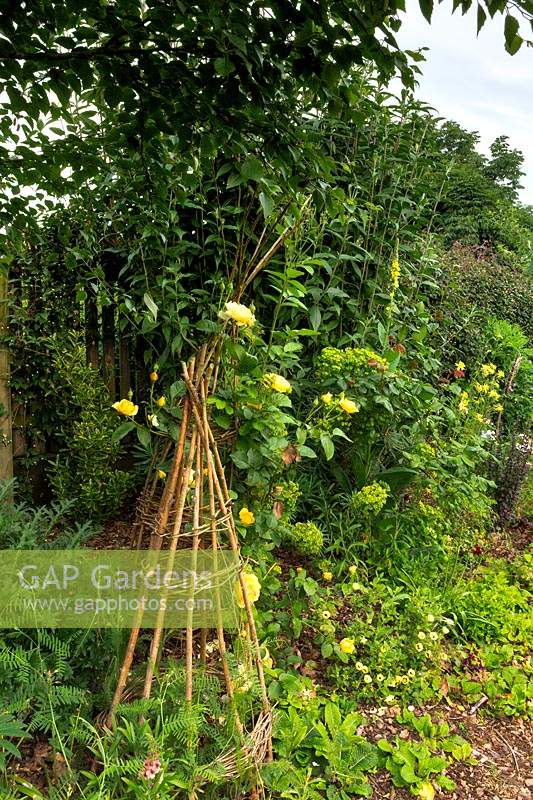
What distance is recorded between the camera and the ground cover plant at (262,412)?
1439 millimetres

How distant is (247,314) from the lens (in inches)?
71.5

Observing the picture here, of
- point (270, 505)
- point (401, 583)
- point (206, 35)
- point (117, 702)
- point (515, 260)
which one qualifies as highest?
point (515, 260)

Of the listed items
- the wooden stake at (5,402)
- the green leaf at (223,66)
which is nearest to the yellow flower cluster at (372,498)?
the wooden stake at (5,402)

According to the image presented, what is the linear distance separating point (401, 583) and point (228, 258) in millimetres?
1791

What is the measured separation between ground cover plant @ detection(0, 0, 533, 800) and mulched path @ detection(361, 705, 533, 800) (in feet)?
0.04

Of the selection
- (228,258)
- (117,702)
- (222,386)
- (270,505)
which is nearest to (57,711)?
(117,702)

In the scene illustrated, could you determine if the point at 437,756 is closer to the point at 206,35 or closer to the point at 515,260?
the point at 206,35

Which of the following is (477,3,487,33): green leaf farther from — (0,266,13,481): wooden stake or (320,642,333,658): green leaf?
(0,266,13,481): wooden stake

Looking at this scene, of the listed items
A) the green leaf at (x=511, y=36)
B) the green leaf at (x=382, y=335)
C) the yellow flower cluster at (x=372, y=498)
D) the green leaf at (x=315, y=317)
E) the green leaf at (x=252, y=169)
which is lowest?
the yellow flower cluster at (x=372, y=498)

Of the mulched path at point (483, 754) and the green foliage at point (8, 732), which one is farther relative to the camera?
the mulched path at point (483, 754)

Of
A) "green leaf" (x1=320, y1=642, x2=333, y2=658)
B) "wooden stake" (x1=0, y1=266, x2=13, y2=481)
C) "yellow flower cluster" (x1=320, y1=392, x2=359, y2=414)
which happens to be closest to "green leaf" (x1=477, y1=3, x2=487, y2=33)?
"yellow flower cluster" (x1=320, y1=392, x2=359, y2=414)

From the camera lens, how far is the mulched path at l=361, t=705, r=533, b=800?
199cm

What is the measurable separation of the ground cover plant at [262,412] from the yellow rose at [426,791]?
2 centimetres

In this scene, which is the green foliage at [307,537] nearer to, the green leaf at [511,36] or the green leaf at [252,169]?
the green leaf at [252,169]
